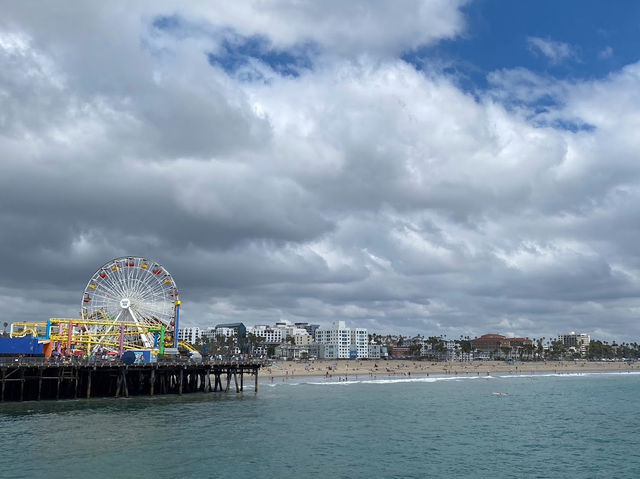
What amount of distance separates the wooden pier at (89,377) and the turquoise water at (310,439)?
3.55 metres

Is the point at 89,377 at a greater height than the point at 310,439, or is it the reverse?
the point at 89,377

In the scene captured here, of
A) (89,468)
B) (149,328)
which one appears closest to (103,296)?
(149,328)

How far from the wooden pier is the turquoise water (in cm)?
355

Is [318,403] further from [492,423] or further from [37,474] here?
[37,474]

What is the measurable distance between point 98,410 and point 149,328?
2934cm

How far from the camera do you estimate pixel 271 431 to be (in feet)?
151

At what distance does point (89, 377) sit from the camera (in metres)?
64.6

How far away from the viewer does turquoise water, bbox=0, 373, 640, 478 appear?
33656 mm

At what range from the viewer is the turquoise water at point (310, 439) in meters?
33.7

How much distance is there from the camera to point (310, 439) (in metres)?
43.4

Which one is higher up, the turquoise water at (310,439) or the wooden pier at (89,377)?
the wooden pier at (89,377)

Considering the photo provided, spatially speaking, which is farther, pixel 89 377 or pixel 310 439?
pixel 89 377

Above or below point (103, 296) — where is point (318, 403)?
below

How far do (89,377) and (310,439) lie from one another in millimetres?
32962
